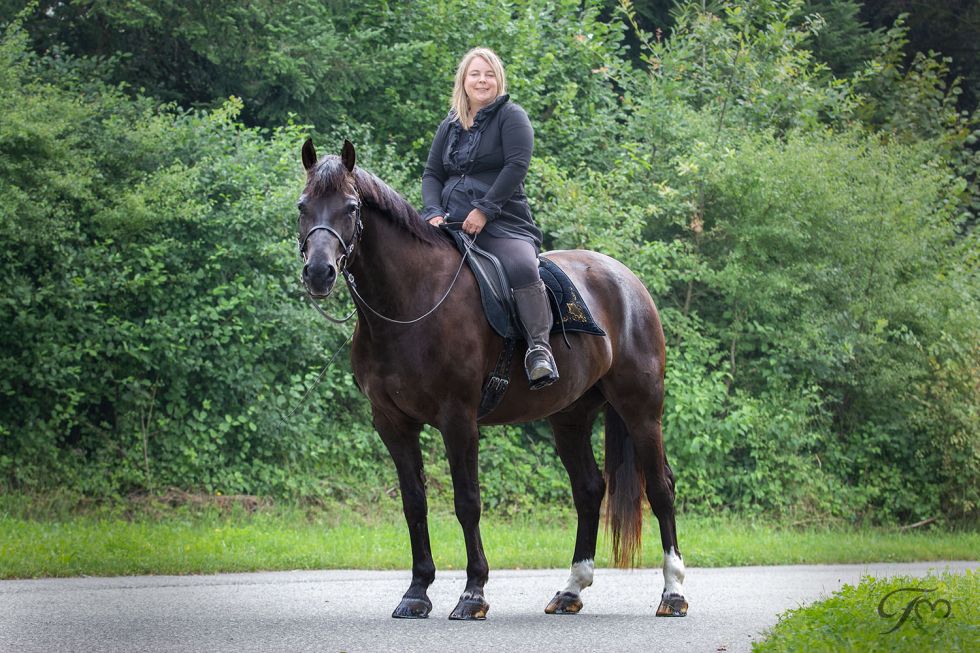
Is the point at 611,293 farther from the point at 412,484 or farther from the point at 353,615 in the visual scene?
the point at 353,615

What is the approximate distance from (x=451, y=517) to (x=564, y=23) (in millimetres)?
9778

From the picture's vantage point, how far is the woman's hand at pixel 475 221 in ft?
25.6

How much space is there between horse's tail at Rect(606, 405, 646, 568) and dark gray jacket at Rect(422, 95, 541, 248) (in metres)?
1.75

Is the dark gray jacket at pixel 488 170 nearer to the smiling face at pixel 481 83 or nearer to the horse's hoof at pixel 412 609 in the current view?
the smiling face at pixel 481 83

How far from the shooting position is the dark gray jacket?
785 cm

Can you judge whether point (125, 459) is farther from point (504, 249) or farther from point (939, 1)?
point (939, 1)

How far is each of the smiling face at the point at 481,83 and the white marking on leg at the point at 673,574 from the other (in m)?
3.39

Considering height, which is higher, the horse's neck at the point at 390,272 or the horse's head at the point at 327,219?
the horse's head at the point at 327,219

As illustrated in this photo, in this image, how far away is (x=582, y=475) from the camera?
344 inches

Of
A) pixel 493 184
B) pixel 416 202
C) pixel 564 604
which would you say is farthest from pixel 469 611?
pixel 416 202

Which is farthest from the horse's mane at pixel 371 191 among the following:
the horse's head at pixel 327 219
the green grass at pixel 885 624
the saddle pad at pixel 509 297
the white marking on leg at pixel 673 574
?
the green grass at pixel 885 624

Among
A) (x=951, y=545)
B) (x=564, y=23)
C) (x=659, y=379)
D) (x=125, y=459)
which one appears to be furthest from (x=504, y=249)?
(x=564, y=23)

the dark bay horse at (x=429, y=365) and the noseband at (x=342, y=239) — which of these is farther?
the dark bay horse at (x=429, y=365)

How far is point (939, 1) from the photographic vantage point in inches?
1018
